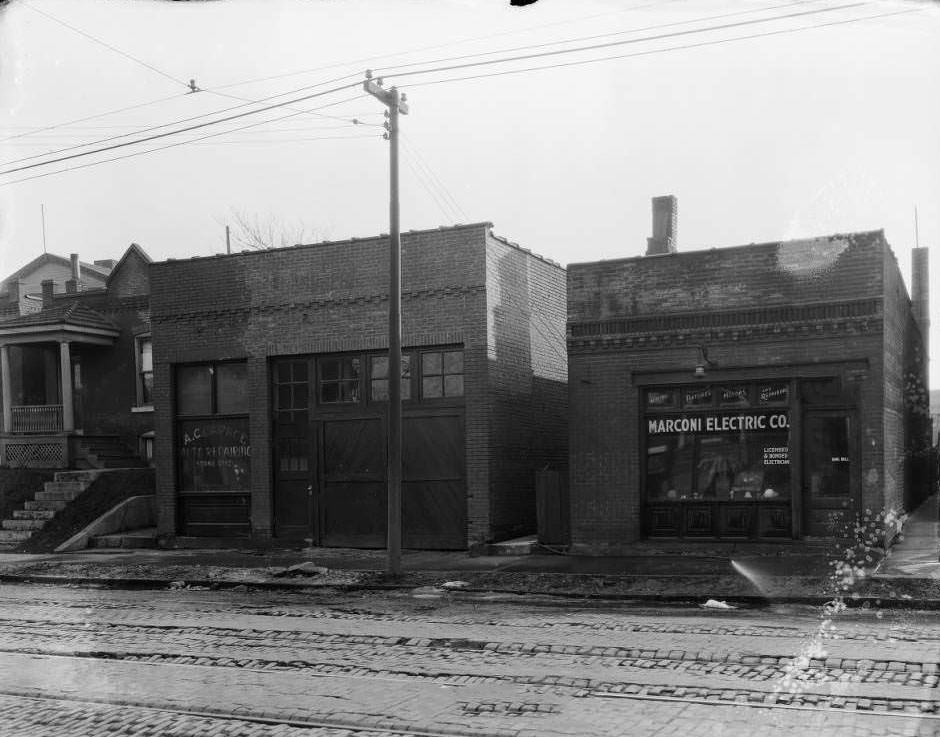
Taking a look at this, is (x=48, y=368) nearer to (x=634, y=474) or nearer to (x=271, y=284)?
(x=271, y=284)

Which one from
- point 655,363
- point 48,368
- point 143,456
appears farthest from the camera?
point 48,368

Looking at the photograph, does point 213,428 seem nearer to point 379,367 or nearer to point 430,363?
point 379,367

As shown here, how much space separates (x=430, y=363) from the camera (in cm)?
1884

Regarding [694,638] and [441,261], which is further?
[441,261]

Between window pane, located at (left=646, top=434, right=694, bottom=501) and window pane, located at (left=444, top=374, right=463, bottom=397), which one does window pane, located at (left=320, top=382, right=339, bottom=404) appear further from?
window pane, located at (left=646, top=434, right=694, bottom=501)

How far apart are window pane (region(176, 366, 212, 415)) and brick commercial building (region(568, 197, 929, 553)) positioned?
8237 millimetres

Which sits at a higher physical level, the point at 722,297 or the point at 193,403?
the point at 722,297

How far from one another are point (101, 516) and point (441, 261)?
10.5 m

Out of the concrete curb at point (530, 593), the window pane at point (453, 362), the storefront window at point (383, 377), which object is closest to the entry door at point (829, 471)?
the concrete curb at point (530, 593)

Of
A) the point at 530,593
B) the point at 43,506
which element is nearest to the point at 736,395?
the point at 530,593

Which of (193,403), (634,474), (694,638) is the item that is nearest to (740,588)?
(694,638)

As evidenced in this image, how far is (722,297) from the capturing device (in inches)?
652

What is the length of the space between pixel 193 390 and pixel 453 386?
6295 mm

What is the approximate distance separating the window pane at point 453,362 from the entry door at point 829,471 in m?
6.24
